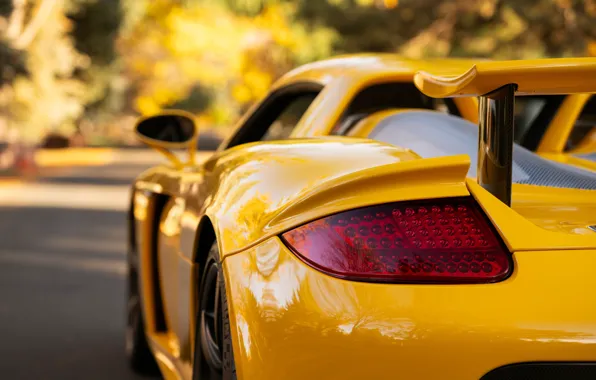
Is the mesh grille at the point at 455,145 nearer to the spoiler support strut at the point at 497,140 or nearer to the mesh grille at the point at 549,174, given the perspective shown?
the mesh grille at the point at 549,174

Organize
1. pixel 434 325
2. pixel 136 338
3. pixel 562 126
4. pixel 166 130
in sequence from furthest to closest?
pixel 136 338 < pixel 166 130 < pixel 562 126 < pixel 434 325

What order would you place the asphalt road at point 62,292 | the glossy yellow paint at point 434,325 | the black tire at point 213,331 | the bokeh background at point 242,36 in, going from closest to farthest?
the glossy yellow paint at point 434,325
the black tire at point 213,331
the asphalt road at point 62,292
the bokeh background at point 242,36

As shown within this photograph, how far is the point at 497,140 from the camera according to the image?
8.04ft

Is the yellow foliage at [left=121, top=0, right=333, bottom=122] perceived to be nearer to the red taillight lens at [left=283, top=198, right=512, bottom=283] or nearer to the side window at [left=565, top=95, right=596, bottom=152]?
the side window at [left=565, top=95, right=596, bottom=152]

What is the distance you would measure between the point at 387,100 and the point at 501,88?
6.53ft

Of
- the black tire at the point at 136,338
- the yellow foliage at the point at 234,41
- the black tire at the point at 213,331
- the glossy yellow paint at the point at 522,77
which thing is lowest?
the yellow foliage at the point at 234,41

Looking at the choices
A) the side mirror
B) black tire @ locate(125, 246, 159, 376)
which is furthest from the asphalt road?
the side mirror

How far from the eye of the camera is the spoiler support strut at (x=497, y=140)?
2.45 meters

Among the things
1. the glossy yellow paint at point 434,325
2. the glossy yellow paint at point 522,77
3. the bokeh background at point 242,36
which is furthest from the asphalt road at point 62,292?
the bokeh background at point 242,36

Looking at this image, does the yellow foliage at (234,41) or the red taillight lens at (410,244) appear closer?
the red taillight lens at (410,244)

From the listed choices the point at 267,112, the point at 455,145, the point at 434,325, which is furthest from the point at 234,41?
the point at 434,325

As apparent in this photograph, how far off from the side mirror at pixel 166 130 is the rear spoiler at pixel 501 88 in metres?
2.49

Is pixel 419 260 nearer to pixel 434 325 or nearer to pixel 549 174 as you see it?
pixel 434 325

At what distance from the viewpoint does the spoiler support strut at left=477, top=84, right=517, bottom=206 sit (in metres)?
2.45
